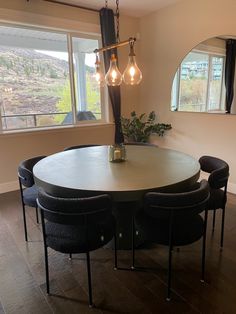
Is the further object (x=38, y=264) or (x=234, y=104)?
(x=234, y=104)

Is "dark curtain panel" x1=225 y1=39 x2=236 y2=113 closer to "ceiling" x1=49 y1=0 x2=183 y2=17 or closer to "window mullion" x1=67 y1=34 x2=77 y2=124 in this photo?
"ceiling" x1=49 y1=0 x2=183 y2=17

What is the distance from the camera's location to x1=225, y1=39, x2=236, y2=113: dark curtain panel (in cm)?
328

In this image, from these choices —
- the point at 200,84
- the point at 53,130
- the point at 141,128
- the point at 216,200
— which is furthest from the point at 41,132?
the point at 216,200

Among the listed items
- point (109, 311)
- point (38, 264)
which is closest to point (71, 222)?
point (109, 311)

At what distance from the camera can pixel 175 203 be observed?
151 cm

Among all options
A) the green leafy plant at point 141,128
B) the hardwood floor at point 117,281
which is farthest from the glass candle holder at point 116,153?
the green leafy plant at point 141,128

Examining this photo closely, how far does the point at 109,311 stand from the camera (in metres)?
1.61

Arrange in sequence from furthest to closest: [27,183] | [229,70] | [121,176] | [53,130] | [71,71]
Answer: [71,71]
[53,130]
[229,70]
[27,183]
[121,176]

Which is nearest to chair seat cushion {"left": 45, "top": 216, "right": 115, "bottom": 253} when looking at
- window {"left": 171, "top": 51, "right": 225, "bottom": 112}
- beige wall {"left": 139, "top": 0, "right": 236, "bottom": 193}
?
beige wall {"left": 139, "top": 0, "right": 236, "bottom": 193}

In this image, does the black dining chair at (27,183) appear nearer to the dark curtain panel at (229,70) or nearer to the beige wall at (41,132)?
the beige wall at (41,132)

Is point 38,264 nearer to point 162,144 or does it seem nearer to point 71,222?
point 71,222

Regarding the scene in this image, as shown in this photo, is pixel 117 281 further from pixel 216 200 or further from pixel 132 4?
pixel 132 4

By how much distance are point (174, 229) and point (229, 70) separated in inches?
103

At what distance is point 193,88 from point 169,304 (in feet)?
10.5
